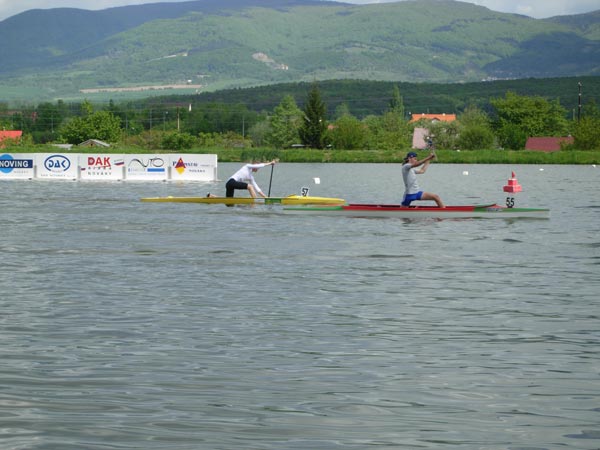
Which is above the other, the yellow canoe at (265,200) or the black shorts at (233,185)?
the black shorts at (233,185)

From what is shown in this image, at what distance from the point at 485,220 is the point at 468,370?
20.9 meters

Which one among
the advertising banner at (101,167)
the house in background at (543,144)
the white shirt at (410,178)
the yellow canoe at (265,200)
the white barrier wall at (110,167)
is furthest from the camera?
the house in background at (543,144)

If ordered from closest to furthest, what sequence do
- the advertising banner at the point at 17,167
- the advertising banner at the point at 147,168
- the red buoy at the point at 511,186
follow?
the red buoy at the point at 511,186, the advertising banner at the point at 147,168, the advertising banner at the point at 17,167

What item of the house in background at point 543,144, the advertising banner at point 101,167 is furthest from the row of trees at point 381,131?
the advertising banner at point 101,167

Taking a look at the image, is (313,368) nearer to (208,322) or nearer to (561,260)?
(208,322)

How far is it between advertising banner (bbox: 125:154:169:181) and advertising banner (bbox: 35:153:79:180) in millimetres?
3183

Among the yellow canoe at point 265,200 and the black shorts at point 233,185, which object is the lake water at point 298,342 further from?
the black shorts at point 233,185

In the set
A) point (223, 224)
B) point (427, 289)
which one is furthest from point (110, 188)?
point (427, 289)

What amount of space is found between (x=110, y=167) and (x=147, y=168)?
2.33 m

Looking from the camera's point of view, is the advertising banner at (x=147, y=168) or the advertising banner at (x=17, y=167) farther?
the advertising banner at (x=17, y=167)

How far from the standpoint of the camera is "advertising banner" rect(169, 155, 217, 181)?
58.6 m

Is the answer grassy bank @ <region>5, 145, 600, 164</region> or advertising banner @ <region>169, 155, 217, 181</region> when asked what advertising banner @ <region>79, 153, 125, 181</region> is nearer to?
advertising banner @ <region>169, 155, 217, 181</region>

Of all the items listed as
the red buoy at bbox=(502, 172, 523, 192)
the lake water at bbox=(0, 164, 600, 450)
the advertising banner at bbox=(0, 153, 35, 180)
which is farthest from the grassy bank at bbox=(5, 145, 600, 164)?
the lake water at bbox=(0, 164, 600, 450)

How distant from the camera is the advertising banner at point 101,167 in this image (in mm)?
59469
